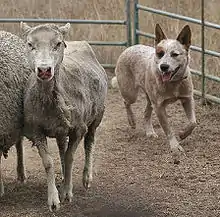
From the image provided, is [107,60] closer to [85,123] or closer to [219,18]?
[219,18]

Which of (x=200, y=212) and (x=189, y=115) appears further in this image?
(x=189, y=115)

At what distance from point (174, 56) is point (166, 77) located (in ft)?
0.80

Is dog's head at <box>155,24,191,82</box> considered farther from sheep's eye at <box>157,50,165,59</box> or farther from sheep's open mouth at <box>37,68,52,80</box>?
sheep's open mouth at <box>37,68,52,80</box>

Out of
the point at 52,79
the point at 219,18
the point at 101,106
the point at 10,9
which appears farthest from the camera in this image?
the point at 10,9

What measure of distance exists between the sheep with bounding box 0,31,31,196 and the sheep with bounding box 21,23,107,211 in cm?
12

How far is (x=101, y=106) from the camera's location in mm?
7227

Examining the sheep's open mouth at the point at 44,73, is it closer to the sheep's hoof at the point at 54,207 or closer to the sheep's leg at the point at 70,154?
the sheep's leg at the point at 70,154

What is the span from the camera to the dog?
7.93 m

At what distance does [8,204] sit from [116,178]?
119cm

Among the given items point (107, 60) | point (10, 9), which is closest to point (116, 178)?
point (107, 60)

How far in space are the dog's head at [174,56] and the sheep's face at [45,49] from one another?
204 cm

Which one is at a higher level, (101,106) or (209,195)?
(101,106)

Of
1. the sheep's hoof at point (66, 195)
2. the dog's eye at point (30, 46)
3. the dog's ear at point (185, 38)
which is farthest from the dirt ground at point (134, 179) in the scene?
the dog's eye at point (30, 46)

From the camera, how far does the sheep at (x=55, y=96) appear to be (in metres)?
5.90
